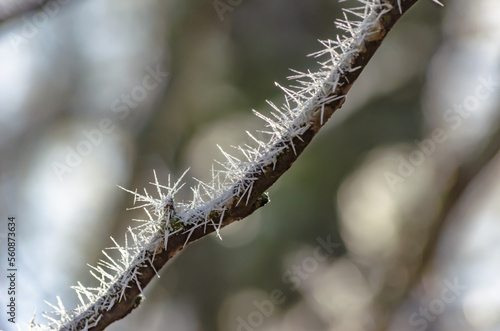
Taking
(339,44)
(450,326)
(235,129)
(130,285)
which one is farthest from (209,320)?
(339,44)

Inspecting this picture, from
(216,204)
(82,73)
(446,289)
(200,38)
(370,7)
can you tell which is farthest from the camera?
(200,38)

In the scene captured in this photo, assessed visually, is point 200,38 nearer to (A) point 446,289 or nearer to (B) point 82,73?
(B) point 82,73

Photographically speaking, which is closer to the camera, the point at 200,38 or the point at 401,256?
the point at 401,256

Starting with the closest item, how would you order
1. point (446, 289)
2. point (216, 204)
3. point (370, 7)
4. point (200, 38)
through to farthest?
point (370, 7) → point (216, 204) → point (446, 289) → point (200, 38)

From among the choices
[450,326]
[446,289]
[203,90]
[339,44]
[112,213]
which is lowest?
[450,326]

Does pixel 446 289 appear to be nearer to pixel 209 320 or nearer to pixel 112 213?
pixel 209 320

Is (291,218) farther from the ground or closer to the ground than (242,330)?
farther from the ground
